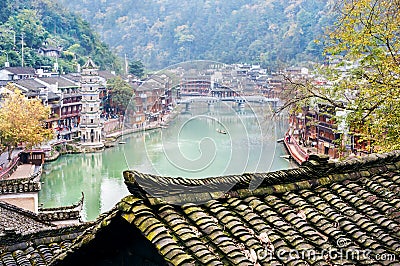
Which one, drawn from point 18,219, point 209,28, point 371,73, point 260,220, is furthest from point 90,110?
point 209,28

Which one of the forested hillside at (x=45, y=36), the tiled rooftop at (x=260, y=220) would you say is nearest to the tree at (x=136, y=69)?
the forested hillside at (x=45, y=36)

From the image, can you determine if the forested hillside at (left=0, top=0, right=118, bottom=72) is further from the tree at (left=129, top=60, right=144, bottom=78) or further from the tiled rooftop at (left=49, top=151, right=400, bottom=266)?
the tiled rooftop at (left=49, top=151, right=400, bottom=266)

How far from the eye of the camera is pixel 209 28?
2458 inches

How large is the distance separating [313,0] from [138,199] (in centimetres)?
5881

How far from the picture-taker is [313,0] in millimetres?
57281

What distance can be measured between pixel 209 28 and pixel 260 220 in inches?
2431

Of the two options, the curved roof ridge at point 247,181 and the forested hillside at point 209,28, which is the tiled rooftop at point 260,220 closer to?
the curved roof ridge at point 247,181

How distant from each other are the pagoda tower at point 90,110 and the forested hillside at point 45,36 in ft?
27.2

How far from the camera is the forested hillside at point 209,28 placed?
160 feet

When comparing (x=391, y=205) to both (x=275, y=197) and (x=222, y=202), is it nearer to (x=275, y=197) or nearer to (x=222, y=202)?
(x=275, y=197)

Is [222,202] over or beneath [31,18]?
beneath

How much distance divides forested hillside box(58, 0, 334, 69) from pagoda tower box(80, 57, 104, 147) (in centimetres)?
1794

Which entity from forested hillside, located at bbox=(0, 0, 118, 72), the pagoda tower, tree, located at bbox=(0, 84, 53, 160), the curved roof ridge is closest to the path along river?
the curved roof ridge

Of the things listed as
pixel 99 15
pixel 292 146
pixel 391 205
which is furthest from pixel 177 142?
pixel 99 15
